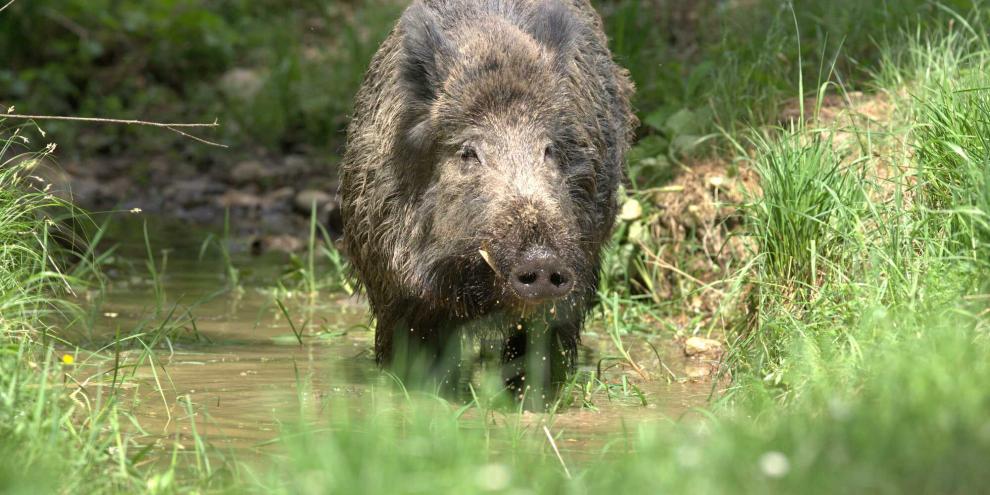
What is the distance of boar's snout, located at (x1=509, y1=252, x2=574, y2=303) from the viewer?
14.1 feet

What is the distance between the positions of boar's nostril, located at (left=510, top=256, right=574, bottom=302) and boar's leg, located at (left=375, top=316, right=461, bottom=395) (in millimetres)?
1006

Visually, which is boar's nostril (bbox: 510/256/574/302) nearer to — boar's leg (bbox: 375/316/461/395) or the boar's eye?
the boar's eye

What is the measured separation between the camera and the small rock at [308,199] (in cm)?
1007

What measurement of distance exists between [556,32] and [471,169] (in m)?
0.78

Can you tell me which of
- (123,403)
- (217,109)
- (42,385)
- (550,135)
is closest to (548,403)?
(550,135)

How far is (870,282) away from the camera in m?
4.37

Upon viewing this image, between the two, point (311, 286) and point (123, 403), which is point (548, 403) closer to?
point (123, 403)

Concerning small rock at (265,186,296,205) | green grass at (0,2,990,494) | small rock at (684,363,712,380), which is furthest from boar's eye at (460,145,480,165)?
small rock at (265,186,296,205)

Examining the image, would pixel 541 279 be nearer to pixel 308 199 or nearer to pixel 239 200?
pixel 308 199

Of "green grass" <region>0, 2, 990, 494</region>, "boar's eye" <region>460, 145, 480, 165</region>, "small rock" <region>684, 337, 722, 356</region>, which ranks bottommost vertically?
"small rock" <region>684, 337, 722, 356</region>

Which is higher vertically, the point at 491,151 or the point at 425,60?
the point at 425,60

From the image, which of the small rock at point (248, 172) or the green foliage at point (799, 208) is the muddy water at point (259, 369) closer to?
the green foliage at point (799, 208)

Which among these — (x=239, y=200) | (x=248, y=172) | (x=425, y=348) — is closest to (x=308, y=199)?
(x=239, y=200)

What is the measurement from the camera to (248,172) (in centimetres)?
1116
